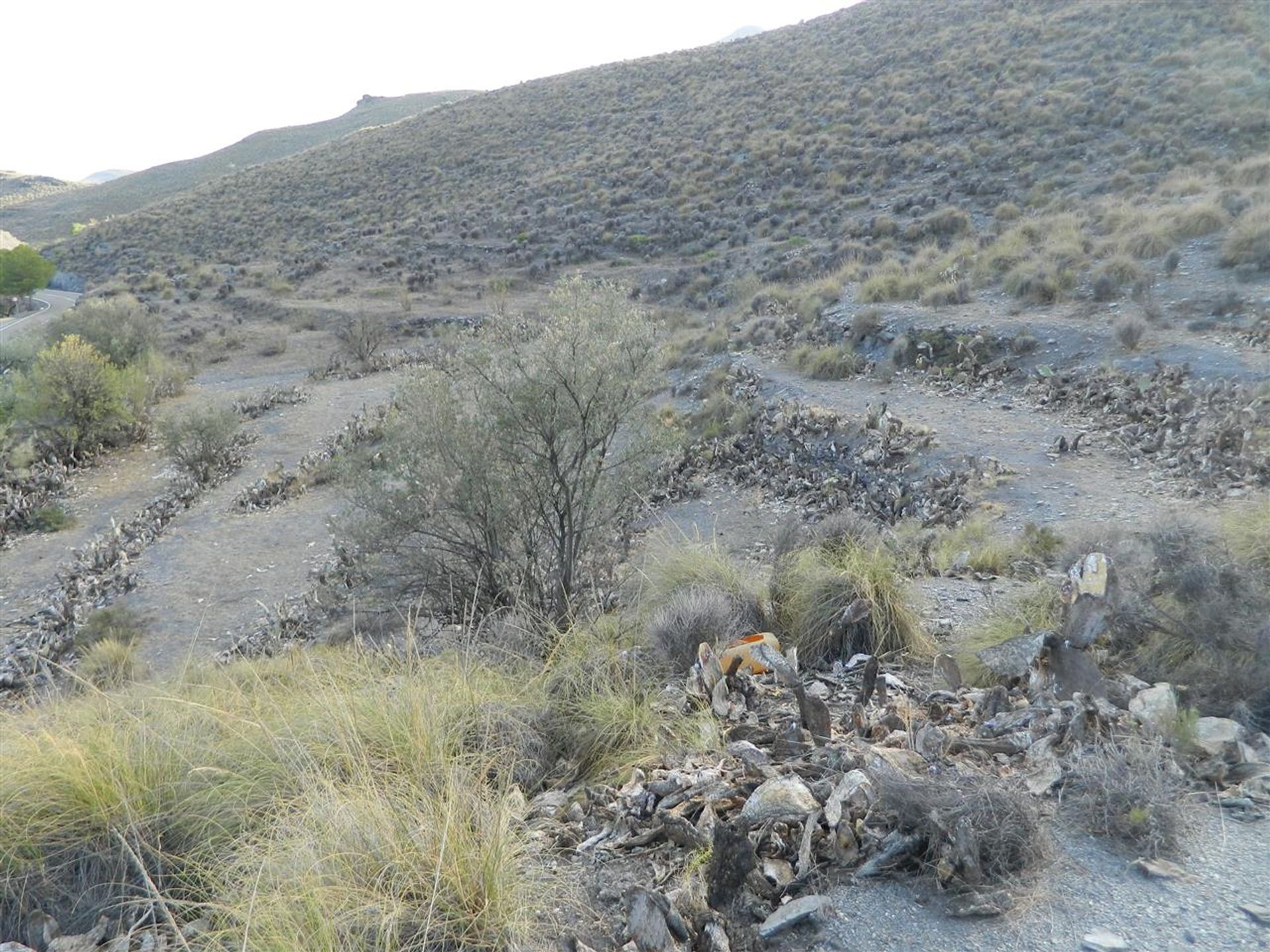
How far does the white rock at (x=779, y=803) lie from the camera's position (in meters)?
3.08

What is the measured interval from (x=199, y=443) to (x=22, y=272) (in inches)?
1183

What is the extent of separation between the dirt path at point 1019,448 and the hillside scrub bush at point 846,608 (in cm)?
391

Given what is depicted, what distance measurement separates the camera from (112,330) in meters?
25.2

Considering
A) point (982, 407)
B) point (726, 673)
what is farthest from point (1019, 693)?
point (982, 407)

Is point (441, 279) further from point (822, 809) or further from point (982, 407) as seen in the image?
point (822, 809)

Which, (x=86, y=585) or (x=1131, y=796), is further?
(x=86, y=585)

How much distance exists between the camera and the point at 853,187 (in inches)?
1125

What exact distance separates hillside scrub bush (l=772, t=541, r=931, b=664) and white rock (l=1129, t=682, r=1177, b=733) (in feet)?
5.98

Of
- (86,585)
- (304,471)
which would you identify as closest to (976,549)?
(86,585)

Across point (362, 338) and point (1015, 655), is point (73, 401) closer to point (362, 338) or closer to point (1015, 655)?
point (362, 338)

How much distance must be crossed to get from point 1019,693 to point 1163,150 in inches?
910

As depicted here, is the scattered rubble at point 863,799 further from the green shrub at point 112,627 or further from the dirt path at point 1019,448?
the green shrub at point 112,627

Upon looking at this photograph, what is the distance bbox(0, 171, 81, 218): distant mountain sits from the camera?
8144 cm

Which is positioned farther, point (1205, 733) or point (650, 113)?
point (650, 113)
